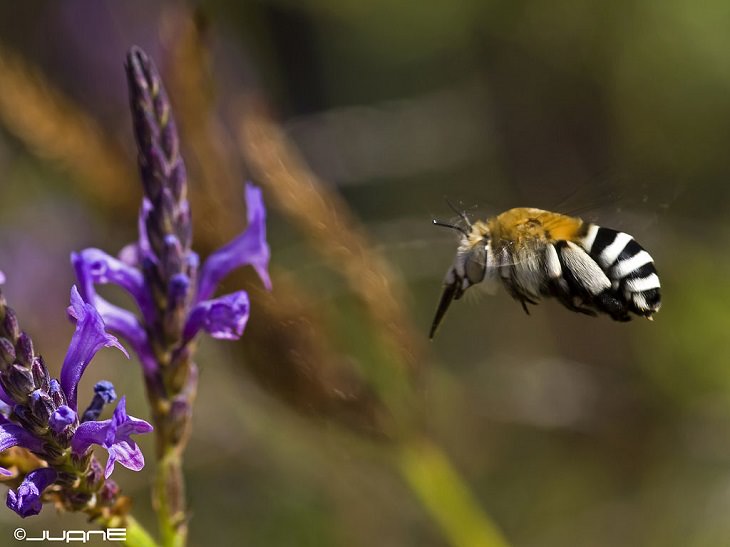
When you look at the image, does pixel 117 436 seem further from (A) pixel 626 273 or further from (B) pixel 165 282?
(A) pixel 626 273

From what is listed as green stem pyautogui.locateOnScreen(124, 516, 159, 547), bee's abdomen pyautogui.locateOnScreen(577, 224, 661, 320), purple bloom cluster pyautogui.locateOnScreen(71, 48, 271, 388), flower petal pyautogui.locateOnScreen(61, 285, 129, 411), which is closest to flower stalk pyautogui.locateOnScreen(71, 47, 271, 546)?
purple bloom cluster pyautogui.locateOnScreen(71, 48, 271, 388)

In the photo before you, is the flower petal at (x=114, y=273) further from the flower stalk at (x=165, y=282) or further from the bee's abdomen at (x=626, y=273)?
the bee's abdomen at (x=626, y=273)

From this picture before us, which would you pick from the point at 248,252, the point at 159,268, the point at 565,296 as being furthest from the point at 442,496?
the point at 159,268

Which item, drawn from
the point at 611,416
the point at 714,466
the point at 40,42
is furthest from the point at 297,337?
the point at 40,42

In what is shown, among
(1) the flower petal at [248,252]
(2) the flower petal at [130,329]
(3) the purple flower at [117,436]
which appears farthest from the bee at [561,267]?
(3) the purple flower at [117,436]

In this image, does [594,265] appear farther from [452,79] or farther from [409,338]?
[452,79]

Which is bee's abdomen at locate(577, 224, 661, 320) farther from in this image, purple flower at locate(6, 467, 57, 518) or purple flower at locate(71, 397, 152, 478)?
purple flower at locate(6, 467, 57, 518)
